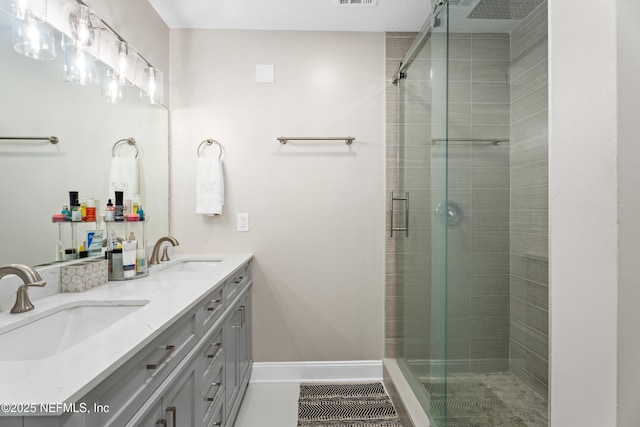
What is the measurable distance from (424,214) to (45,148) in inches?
69.1

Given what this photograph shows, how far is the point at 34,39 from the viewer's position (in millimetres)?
1174

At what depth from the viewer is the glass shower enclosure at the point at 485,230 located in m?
1.38

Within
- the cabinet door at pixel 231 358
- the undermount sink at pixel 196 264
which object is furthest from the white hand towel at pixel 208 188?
the cabinet door at pixel 231 358

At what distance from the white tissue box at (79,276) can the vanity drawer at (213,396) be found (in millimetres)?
639

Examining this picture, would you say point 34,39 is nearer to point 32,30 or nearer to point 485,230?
point 32,30

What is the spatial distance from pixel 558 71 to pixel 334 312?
200 centimetres

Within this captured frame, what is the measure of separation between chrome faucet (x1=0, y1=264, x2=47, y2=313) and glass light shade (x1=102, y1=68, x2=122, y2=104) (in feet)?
3.29

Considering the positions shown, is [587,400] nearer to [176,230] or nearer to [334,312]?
[334,312]

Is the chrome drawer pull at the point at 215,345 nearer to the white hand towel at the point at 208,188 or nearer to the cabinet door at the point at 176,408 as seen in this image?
the cabinet door at the point at 176,408

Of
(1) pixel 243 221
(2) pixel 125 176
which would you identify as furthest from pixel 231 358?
(2) pixel 125 176

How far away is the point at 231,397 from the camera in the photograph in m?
1.71

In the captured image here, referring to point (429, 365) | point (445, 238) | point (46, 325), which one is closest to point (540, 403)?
point (429, 365)

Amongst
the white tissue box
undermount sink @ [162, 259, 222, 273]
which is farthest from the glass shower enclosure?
the white tissue box

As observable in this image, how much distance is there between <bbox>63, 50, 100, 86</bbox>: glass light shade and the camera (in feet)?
4.47
